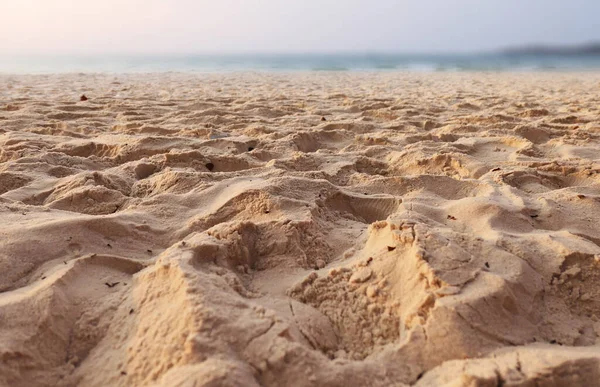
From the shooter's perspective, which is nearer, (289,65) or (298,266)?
(298,266)

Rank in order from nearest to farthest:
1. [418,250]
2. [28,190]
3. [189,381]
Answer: [189,381], [418,250], [28,190]

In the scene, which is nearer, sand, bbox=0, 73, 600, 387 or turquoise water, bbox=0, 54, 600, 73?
sand, bbox=0, 73, 600, 387

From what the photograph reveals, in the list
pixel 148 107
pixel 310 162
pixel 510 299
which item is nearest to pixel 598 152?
pixel 310 162

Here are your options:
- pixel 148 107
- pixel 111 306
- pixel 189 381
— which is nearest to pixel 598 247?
pixel 189 381

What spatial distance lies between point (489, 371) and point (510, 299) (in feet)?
0.99

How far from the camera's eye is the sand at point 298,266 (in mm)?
992

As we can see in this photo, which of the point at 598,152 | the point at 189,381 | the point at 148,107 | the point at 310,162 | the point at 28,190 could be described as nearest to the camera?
the point at 189,381

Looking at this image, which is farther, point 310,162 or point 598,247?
point 310,162

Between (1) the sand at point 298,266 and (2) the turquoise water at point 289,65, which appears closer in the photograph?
(1) the sand at point 298,266

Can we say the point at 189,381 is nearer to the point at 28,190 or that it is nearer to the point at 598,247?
the point at 598,247

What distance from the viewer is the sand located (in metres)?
0.99

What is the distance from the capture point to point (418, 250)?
4.34ft

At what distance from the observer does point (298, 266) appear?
A: 1.41 meters

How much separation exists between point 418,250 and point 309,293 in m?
0.34
